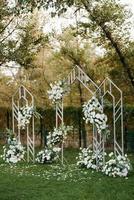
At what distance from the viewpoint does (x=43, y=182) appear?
45.3 feet

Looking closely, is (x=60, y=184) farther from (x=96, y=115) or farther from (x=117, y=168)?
(x=96, y=115)

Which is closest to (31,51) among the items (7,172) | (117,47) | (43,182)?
(117,47)

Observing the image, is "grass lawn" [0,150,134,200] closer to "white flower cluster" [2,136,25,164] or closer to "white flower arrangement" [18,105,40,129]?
"white flower cluster" [2,136,25,164]

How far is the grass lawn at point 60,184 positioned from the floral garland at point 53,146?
131cm

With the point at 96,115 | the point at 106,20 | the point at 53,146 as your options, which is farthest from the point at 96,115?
the point at 106,20

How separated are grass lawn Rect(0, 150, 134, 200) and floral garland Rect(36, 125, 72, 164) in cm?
131

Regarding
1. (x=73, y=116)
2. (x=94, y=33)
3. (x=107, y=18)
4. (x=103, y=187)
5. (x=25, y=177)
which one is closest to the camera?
(x=103, y=187)

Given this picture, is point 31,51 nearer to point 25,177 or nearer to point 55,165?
point 55,165

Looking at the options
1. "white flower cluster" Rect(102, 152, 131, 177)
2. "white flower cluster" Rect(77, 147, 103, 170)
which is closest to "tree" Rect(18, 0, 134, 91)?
"white flower cluster" Rect(77, 147, 103, 170)

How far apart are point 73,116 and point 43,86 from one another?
29.8 ft

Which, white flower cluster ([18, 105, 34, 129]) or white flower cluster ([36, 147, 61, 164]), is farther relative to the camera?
white flower cluster ([18, 105, 34, 129])

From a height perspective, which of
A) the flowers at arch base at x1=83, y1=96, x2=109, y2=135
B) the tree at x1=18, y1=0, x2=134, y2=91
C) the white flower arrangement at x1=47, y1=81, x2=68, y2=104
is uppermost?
the tree at x1=18, y1=0, x2=134, y2=91

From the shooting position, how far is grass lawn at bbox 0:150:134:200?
1166 cm

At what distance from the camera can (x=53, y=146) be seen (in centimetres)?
1878
